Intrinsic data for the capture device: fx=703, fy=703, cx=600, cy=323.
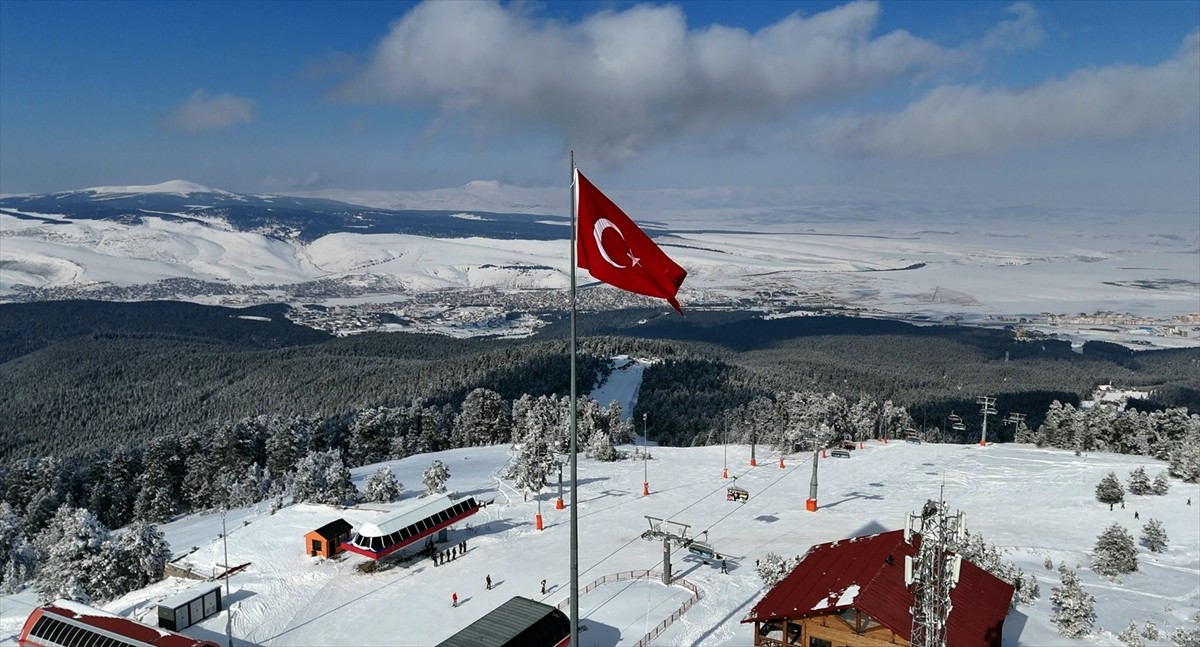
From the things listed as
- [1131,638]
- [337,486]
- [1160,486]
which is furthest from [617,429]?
[1131,638]

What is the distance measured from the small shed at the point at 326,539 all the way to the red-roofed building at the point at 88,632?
12.1 metres

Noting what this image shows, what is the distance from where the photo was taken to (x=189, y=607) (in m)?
31.7

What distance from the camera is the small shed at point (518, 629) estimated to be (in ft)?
83.1

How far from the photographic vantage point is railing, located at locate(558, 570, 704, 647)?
29.6m

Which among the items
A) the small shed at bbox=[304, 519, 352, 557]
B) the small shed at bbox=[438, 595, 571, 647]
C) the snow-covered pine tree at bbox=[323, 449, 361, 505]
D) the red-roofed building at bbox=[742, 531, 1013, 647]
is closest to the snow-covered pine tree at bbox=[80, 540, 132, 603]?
the small shed at bbox=[304, 519, 352, 557]

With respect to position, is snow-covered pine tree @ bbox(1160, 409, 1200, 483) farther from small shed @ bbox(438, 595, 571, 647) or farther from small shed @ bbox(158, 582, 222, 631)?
small shed @ bbox(158, 582, 222, 631)

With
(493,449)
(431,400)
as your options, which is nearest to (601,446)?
(493,449)

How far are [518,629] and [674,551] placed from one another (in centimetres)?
1702

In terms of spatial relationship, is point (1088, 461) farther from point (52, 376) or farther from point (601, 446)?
point (52, 376)

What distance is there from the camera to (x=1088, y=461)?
226ft

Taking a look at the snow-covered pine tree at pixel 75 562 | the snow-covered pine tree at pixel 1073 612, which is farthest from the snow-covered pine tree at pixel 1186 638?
the snow-covered pine tree at pixel 75 562

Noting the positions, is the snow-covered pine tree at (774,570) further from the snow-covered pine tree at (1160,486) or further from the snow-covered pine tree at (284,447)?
the snow-covered pine tree at (284,447)

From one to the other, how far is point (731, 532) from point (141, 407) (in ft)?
541

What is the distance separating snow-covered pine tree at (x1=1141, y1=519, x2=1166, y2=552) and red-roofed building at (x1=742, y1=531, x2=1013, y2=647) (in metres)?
23.1
